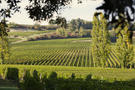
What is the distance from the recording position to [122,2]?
419 cm

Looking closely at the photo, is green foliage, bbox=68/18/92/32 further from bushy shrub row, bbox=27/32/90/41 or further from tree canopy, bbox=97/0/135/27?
tree canopy, bbox=97/0/135/27

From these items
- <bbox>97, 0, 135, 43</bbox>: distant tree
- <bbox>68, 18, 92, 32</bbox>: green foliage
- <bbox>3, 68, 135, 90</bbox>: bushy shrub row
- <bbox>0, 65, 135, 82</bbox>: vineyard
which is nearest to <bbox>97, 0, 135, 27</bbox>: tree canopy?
<bbox>97, 0, 135, 43</bbox>: distant tree

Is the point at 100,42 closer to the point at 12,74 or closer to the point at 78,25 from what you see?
the point at 12,74

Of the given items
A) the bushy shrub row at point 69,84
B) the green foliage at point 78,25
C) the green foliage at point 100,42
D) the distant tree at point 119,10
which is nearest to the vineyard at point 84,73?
the bushy shrub row at point 69,84

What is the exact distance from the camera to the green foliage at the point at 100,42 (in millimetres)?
59534

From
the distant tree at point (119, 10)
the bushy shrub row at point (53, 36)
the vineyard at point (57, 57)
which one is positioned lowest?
the vineyard at point (57, 57)

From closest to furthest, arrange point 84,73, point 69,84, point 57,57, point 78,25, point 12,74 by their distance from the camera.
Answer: point 69,84
point 12,74
point 84,73
point 57,57
point 78,25

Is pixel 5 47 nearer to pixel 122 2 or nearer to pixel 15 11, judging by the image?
pixel 15 11

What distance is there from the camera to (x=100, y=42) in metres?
62.0

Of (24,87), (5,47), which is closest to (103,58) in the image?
(5,47)

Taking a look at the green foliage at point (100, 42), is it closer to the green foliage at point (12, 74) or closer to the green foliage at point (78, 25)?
the green foliage at point (12, 74)

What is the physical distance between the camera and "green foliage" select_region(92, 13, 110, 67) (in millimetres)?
59534

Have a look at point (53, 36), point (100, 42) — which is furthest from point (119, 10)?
point (53, 36)

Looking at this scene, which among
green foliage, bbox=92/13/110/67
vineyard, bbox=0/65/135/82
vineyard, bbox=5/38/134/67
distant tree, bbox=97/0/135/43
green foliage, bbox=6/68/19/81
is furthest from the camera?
vineyard, bbox=5/38/134/67
